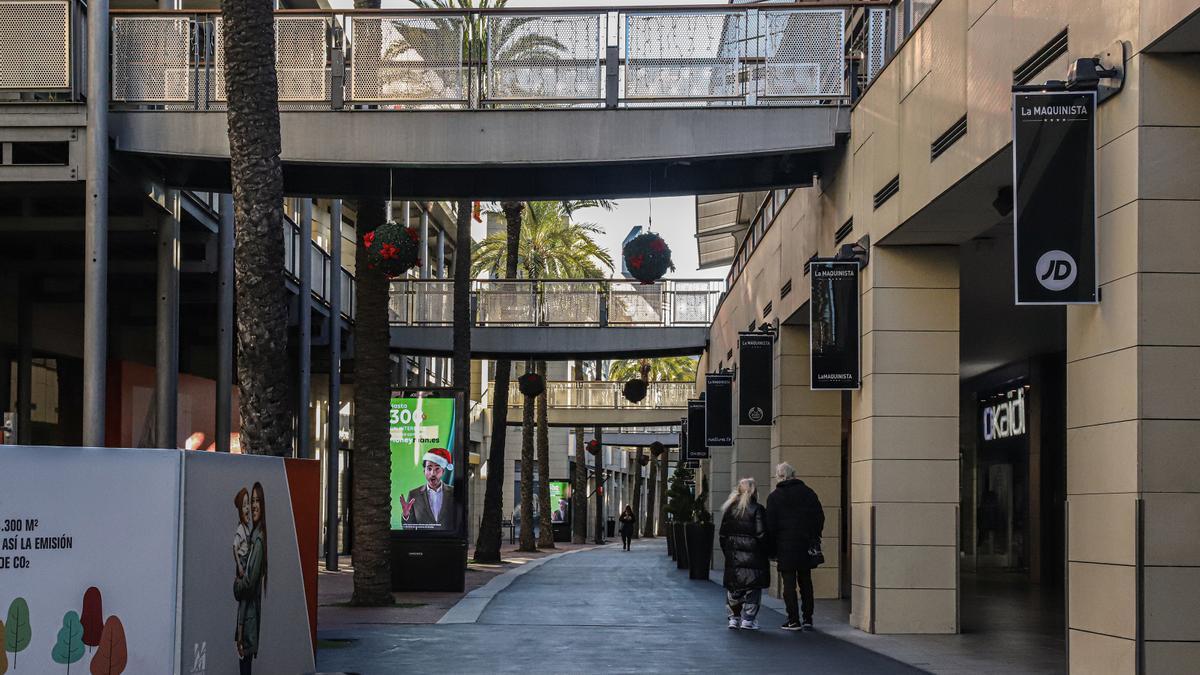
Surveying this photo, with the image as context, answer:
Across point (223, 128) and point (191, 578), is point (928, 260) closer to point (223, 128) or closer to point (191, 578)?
point (223, 128)

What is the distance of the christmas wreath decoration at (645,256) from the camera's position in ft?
65.1

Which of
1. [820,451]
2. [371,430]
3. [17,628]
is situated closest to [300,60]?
[371,430]

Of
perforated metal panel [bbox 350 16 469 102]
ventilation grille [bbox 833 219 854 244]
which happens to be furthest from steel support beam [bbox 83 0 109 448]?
ventilation grille [bbox 833 219 854 244]

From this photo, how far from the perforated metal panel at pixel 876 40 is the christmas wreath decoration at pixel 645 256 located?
3.68 meters

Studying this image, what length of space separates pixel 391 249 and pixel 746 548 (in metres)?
5.48

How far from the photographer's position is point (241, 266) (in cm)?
1342

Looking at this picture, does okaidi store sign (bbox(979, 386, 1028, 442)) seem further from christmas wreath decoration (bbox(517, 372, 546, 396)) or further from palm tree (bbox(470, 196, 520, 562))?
christmas wreath decoration (bbox(517, 372, 546, 396))

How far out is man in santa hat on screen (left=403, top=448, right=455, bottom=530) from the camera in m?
22.9

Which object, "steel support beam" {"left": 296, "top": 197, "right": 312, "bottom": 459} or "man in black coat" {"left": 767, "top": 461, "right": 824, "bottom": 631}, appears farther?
"steel support beam" {"left": 296, "top": 197, "right": 312, "bottom": 459}

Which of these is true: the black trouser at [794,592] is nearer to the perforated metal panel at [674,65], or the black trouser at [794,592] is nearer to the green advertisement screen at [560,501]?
the perforated metal panel at [674,65]

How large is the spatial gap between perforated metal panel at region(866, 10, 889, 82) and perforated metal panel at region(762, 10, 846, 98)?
316 mm

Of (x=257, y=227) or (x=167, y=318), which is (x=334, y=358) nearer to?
(x=167, y=318)

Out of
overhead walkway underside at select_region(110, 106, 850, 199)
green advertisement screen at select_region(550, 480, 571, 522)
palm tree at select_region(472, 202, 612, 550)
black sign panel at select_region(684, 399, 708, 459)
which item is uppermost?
palm tree at select_region(472, 202, 612, 550)

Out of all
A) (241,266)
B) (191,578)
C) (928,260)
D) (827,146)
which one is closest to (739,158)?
(827,146)
